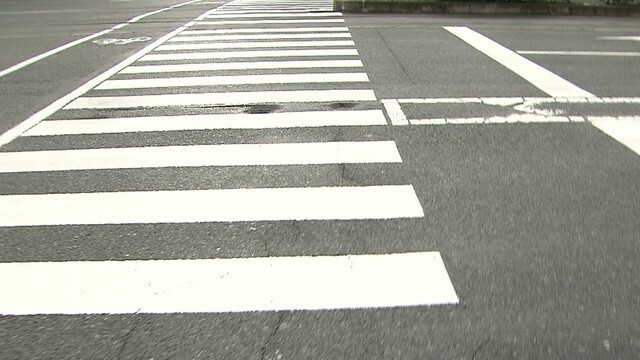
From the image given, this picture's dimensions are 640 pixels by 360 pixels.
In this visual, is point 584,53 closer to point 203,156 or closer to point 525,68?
point 525,68

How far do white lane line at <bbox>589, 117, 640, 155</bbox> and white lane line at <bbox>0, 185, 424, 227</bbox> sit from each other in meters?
2.59

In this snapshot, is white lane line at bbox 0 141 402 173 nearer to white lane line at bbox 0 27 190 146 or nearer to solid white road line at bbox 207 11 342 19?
white lane line at bbox 0 27 190 146

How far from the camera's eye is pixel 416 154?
204 inches

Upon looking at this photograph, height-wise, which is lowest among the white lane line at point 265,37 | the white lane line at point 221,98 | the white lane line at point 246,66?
the white lane line at point 221,98

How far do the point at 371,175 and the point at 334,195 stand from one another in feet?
1.71

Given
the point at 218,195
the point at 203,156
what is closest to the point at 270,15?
the point at 203,156

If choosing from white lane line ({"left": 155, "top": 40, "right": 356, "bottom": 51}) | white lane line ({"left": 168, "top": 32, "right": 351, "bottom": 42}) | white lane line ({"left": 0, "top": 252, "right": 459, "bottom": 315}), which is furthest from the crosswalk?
white lane line ({"left": 168, "top": 32, "right": 351, "bottom": 42})

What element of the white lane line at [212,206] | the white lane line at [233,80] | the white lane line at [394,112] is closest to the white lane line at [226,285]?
the white lane line at [212,206]

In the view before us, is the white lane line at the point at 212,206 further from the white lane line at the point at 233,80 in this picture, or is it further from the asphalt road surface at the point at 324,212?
the white lane line at the point at 233,80

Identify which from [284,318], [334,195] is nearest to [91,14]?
[334,195]

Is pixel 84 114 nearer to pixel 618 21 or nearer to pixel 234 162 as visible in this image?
pixel 234 162

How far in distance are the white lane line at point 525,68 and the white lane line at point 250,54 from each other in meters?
2.61

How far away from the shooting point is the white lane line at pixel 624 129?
17.8 feet

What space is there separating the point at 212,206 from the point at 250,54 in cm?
685
